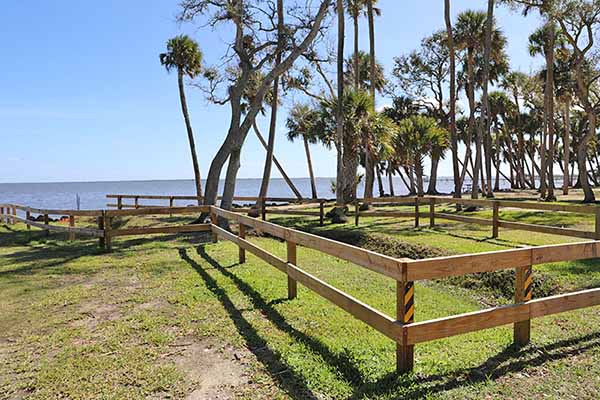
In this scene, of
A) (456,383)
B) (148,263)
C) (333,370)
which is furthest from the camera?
(148,263)

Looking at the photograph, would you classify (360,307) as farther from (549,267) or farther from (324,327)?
(549,267)

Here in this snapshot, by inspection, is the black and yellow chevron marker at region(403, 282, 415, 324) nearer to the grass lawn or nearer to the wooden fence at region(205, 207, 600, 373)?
the wooden fence at region(205, 207, 600, 373)

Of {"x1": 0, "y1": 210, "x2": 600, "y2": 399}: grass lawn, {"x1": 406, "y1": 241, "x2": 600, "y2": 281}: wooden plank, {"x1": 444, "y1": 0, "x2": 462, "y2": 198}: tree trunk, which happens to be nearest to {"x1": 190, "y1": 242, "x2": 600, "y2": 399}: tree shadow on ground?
{"x1": 0, "y1": 210, "x2": 600, "y2": 399}: grass lawn

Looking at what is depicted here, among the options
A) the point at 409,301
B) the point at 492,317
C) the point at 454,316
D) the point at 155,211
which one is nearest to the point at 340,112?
the point at 155,211

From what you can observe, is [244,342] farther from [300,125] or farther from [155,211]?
[300,125]

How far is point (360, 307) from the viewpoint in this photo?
3459 mm

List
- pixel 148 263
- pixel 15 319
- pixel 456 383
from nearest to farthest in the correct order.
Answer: pixel 456 383 → pixel 15 319 → pixel 148 263

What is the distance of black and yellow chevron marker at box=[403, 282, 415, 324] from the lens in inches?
118

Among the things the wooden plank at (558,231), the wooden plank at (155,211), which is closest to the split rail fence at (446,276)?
the wooden plank at (558,231)

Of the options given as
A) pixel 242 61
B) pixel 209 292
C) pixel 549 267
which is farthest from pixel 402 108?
pixel 209 292

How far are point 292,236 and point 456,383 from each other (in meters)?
2.39

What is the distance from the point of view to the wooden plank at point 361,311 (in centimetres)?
308

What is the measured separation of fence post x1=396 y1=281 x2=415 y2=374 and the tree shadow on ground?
100 millimetres

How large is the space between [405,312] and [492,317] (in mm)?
838
